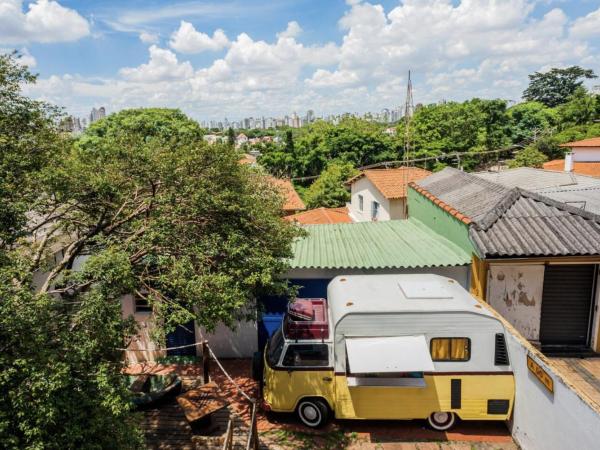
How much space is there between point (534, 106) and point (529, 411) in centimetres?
7240

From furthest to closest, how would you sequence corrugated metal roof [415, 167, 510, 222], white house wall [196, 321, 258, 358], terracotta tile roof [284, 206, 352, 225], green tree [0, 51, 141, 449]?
terracotta tile roof [284, 206, 352, 225] < corrugated metal roof [415, 167, 510, 222] < white house wall [196, 321, 258, 358] < green tree [0, 51, 141, 449]

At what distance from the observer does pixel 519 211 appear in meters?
11.4

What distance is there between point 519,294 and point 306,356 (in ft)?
20.6

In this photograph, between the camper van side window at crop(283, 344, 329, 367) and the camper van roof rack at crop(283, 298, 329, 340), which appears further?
the camper van roof rack at crop(283, 298, 329, 340)

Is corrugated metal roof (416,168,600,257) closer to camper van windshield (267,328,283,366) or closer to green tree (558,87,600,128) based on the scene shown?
camper van windshield (267,328,283,366)

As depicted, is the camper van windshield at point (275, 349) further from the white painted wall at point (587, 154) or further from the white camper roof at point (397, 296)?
the white painted wall at point (587, 154)

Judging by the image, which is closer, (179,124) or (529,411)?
(529,411)

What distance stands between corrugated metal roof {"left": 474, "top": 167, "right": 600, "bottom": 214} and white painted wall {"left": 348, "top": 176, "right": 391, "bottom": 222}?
8.16m

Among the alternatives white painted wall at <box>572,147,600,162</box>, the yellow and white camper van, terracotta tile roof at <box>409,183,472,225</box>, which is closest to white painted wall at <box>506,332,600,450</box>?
the yellow and white camper van

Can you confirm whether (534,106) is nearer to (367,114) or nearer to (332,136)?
(367,114)

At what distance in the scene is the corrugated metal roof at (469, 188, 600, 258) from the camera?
32.2ft

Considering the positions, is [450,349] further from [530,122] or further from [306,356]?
[530,122]

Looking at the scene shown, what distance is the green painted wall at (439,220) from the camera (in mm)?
11773

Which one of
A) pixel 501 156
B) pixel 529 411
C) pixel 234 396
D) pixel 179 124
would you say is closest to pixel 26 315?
pixel 234 396
